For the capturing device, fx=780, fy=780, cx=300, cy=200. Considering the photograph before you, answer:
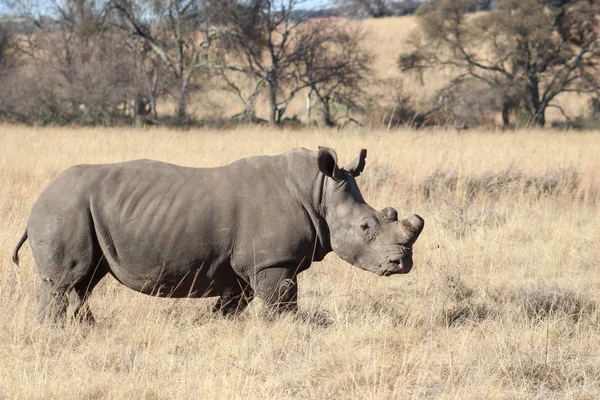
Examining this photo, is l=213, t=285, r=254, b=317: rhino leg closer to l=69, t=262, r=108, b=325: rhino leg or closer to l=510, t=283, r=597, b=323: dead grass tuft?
l=69, t=262, r=108, b=325: rhino leg

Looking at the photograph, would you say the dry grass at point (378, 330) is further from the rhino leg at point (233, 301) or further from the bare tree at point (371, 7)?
the bare tree at point (371, 7)

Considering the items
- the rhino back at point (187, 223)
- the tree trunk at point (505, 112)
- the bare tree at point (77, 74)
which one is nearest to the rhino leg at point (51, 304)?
the rhino back at point (187, 223)

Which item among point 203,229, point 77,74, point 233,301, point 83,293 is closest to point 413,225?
point 203,229

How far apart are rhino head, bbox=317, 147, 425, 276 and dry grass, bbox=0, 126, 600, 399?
1.34ft

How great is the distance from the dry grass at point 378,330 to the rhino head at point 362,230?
41 cm

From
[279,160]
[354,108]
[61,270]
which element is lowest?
[354,108]

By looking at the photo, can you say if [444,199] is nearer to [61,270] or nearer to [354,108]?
Result: [61,270]

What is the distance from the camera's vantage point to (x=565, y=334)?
476 centimetres

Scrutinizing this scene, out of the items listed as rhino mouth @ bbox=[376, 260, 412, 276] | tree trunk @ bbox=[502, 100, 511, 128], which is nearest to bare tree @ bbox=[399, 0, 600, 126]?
tree trunk @ bbox=[502, 100, 511, 128]

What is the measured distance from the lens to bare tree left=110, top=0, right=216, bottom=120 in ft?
81.6

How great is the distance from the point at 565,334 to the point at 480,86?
22952 mm

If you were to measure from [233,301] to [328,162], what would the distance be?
44.8 inches

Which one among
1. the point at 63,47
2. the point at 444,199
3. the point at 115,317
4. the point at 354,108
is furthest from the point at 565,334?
the point at 63,47

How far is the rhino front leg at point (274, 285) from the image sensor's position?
4.44 meters
